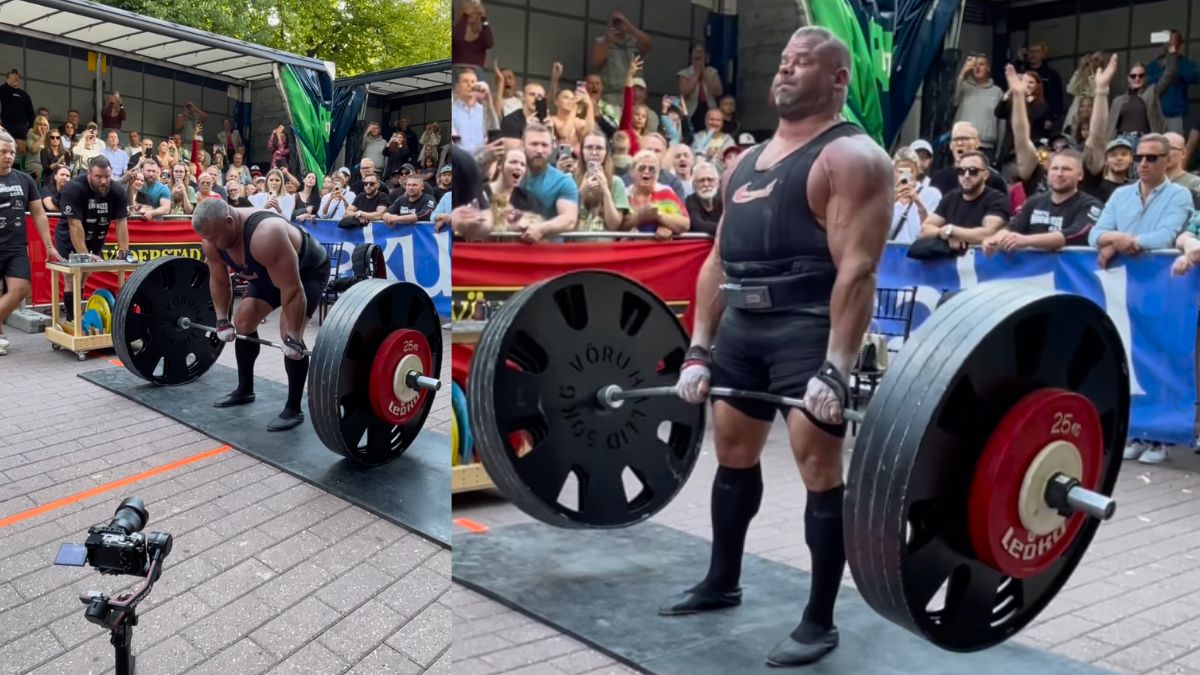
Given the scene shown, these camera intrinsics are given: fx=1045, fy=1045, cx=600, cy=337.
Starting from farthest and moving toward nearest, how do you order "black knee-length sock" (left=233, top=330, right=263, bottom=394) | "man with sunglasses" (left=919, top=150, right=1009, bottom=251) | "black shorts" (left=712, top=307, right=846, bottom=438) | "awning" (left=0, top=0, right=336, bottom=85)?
1. "awning" (left=0, top=0, right=336, bottom=85)
2. "black knee-length sock" (left=233, top=330, right=263, bottom=394)
3. "man with sunglasses" (left=919, top=150, right=1009, bottom=251)
4. "black shorts" (left=712, top=307, right=846, bottom=438)

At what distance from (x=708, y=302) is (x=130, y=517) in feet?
3.80

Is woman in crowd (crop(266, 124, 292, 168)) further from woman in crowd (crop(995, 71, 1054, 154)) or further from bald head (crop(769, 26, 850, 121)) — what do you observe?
bald head (crop(769, 26, 850, 121))

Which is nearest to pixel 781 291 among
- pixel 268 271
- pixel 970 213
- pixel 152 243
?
pixel 970 213

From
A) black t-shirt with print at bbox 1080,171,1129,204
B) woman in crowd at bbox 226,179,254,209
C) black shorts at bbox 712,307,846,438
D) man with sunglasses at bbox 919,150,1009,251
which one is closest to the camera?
black shorts at bbox 712,307,846,438

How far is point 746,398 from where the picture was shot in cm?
215

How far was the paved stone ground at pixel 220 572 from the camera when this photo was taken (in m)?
2.46

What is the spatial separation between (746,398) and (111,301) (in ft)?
17.3

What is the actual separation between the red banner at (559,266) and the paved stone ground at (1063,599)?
383 mm

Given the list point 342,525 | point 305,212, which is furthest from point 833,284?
point 305,212

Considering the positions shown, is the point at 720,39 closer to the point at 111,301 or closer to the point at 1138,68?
the point at 1138,68

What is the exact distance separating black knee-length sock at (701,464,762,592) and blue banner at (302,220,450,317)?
1.91 metres

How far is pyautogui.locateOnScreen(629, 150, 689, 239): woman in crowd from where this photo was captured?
2072 millimetres

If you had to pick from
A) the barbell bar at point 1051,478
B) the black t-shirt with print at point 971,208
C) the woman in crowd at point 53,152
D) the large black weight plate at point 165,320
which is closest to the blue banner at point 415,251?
the large black weight plate at point 165,320

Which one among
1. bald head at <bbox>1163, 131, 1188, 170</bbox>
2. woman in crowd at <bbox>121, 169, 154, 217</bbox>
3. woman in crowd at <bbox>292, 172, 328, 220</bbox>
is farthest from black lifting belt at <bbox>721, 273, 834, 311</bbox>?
woman in crowd at <bbox>121, 169, 154, 217</bbox>
